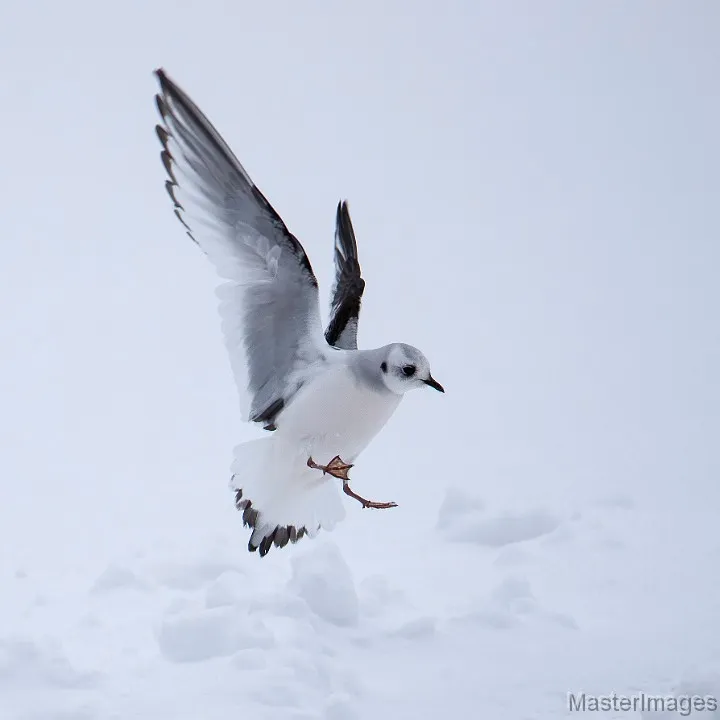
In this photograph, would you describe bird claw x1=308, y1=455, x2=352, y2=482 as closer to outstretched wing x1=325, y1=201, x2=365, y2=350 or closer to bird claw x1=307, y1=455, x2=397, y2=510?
bird claw x1=307, y1=455, x2=397, y2=510

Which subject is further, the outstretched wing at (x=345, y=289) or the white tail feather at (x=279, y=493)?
the outstretched wing at (x=345, y=289)

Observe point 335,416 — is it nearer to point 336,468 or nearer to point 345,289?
point 336,468

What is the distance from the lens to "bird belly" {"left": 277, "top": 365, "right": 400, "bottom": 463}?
1585 millimetres

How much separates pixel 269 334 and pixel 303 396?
15cm

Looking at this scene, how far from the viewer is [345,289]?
2156 millimetres

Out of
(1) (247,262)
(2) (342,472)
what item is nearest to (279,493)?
(2) (342,472)

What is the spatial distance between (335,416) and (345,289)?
61cm

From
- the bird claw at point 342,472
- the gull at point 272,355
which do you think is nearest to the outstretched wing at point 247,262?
the gull at point 272,355

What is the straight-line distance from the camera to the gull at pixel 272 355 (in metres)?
1.57

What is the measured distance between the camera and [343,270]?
2223 mm

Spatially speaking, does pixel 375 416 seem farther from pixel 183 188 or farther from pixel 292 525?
pixel 183 188

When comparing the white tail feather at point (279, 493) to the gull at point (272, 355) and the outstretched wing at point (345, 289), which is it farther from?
the outstretched wing at point (345, 289)

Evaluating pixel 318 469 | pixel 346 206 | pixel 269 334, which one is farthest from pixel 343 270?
pixel 318 469

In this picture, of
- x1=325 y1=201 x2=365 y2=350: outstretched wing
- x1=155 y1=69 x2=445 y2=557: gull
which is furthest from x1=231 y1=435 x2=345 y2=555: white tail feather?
x1=325 y1=201 x2=365 y2=350: outstretched wing
